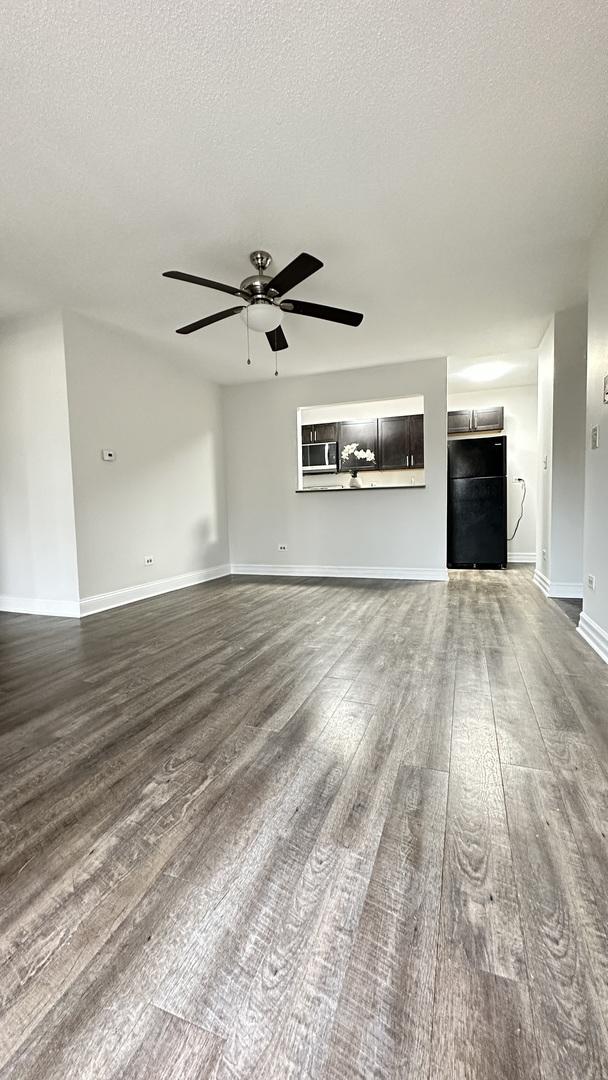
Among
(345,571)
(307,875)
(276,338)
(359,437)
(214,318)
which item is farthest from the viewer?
(359,437)

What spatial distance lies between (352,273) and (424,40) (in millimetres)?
1656

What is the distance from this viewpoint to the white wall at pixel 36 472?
3.81 metres

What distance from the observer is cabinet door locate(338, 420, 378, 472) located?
255 inches

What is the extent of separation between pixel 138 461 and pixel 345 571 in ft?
9.04

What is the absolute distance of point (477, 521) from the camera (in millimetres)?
5863

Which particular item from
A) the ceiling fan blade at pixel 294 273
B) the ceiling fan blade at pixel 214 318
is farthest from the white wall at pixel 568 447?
the ceiling fan blade at pixel 214 318

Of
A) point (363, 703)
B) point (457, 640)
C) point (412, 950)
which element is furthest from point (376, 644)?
point (412, 950)

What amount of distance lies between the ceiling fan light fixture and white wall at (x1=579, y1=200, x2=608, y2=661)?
1954 millimetres

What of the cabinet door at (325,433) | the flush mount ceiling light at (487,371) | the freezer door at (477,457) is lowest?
the freezer door at (477,457)

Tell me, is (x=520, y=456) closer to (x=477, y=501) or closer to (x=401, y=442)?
(x=477, y=501)

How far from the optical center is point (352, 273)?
3246 mm

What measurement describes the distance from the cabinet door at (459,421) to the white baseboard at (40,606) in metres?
5.41

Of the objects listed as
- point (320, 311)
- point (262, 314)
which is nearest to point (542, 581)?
point (320, 311)

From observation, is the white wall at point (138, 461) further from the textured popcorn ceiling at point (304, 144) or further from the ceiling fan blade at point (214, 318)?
the ceiling fan blade at point (214, 318)
